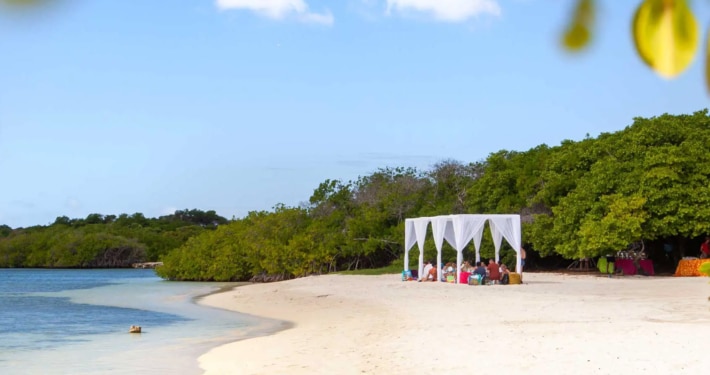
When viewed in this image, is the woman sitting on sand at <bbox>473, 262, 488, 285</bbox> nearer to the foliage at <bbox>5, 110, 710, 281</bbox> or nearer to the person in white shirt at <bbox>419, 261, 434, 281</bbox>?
the person in white shirt at <bbox>419, 261, 434, 281</bbox>

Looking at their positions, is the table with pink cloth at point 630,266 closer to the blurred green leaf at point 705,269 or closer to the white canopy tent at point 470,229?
the white canopy tent at point 470,229

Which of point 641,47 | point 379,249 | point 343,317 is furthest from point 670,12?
point 379,249

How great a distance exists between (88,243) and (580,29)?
89.4 metres

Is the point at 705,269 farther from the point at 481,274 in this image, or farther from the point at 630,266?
the point at 630,266

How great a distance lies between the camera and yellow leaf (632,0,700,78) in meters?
0.48

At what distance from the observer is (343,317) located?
1628 cm

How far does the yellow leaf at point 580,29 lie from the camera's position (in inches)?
20.7

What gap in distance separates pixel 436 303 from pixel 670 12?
16.2 metres

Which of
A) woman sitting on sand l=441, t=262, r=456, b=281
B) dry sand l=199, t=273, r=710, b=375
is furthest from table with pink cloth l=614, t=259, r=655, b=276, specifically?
woman sitting on sand l=441, t=262, r=456, b=281

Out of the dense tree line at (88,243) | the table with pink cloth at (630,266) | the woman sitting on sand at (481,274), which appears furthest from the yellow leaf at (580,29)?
the dense tree line at (88,243)

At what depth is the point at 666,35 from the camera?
0.49 metres

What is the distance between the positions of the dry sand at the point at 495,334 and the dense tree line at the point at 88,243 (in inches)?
2652

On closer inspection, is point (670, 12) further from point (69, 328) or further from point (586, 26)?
point (69, 328)

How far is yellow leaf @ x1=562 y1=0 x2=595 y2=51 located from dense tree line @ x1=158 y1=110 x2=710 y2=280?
79.1ft
